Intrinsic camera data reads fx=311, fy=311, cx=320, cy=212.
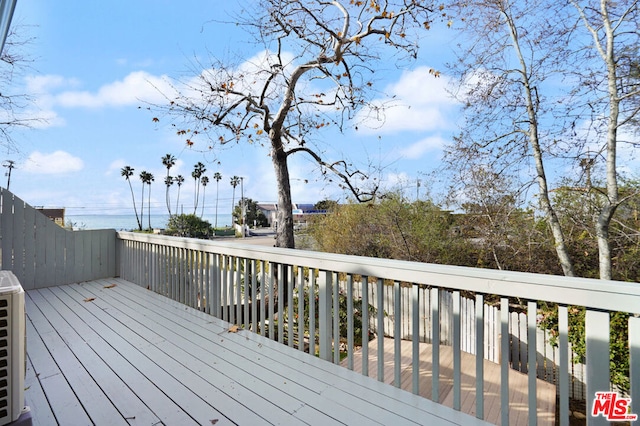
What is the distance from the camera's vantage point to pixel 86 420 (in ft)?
5.35

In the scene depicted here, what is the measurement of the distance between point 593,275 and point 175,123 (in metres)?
7.42

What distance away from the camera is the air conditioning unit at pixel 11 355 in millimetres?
1201

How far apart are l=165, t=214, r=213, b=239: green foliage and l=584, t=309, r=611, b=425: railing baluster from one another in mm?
18427

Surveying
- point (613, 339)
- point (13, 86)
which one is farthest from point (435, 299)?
point (13, 86)

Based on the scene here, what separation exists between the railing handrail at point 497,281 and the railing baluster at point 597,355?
5 cm

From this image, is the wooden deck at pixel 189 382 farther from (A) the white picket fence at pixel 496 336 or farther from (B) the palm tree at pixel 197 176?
(B) the palm tree at pixel 197 176

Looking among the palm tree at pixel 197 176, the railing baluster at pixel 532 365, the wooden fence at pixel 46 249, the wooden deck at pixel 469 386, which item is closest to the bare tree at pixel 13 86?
the wooden fence at pixel 46 249

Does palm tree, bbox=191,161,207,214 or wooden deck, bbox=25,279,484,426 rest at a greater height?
palm tree, bbox=191,161,207,214

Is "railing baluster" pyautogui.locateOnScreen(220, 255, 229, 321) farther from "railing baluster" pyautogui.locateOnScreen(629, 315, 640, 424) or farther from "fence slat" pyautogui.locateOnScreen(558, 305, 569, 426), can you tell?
"railing baluster" pyautogui.locateOnScreen(629, 315, 640, 424)

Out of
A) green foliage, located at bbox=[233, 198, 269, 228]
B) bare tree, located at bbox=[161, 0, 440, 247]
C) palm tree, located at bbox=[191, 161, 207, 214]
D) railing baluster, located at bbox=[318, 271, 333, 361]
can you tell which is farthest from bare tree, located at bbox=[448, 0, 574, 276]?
green foliage, located at bbox=[233, 198, 269, 228]

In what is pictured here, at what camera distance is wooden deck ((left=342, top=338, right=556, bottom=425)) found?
2.80 metres

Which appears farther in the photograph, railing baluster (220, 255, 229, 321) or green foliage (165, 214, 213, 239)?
green foliage (165, 214, 213, 239)

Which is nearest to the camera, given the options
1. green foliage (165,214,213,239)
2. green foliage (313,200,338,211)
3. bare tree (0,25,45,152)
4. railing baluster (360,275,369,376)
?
railing baluster (360,275,369,376)

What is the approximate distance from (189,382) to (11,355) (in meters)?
1.02
